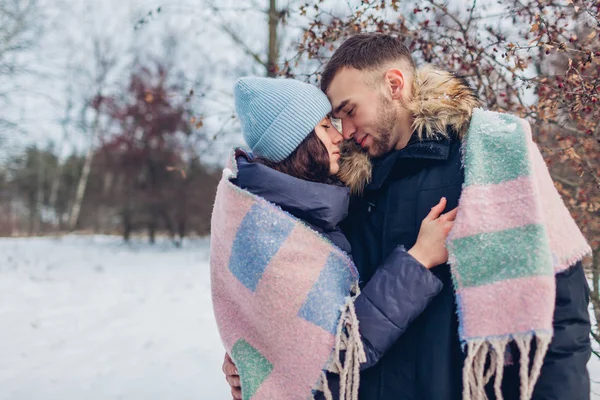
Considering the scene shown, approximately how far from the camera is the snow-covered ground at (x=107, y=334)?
3.98m

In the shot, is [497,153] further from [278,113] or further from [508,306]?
[278,113]

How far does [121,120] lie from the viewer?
14.6 metres

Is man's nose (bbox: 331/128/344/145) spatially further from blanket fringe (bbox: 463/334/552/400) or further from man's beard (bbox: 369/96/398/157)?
blanket fringe (bbox: 463/334/552/400)

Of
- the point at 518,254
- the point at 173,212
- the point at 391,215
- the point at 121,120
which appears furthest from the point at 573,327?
the point at 121,120

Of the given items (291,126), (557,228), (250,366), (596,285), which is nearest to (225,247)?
(250,366)

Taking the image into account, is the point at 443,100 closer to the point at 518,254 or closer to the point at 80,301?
the point at 518,254

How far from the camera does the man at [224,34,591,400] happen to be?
49.1 inches

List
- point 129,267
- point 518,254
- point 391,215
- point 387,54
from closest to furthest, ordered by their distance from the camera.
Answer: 1. point 518,254
2. point 391,215
3. point 387,54
4. point 129,267

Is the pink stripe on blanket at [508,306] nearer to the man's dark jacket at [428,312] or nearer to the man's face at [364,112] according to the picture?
the man's dark jacket at [428,312]

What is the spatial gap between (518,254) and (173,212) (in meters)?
13.7

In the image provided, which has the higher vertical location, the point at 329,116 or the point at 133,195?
the point at 329,116

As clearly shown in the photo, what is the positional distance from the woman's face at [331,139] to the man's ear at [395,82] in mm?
287

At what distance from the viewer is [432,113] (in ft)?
5.15

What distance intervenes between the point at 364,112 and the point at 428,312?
832 millimetres
